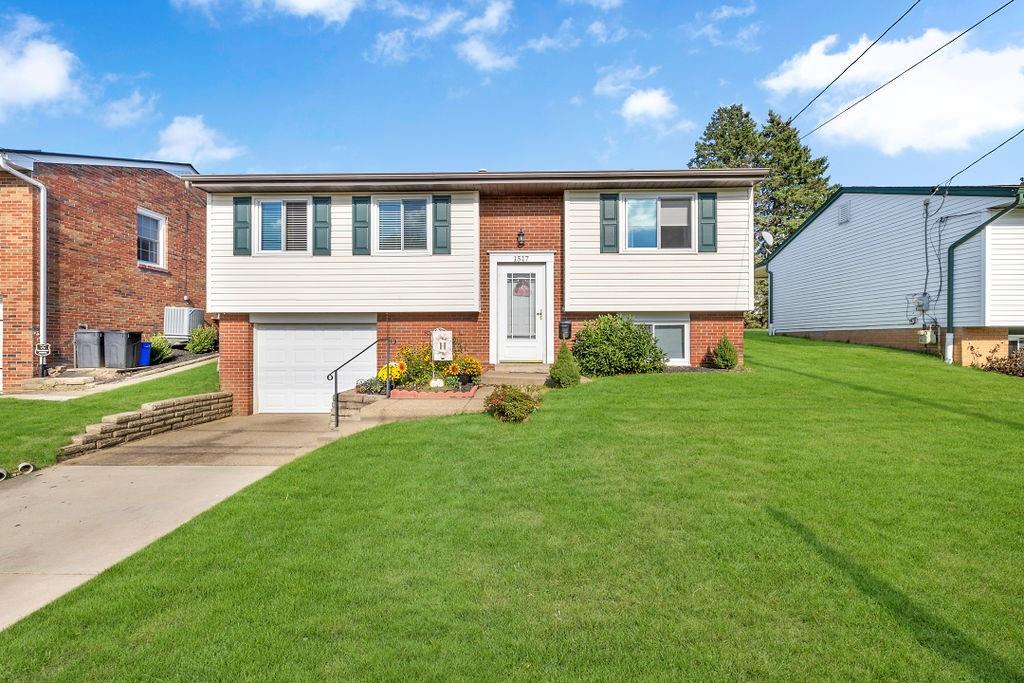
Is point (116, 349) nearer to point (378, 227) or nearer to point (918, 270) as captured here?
point (378, 227)

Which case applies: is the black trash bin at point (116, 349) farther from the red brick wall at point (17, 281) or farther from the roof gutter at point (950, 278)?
the roof gutter at point (950, 278)

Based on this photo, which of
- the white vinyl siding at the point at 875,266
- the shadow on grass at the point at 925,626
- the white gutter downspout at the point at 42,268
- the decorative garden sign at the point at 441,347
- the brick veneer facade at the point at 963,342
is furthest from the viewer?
the white vinyl siding at the point at 875,266

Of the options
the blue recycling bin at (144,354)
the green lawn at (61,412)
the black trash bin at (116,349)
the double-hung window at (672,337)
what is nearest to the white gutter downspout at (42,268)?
the black trash bin at (116,349)

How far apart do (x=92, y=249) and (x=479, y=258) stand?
1080 cm

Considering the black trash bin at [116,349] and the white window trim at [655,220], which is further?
the black trash bin at [116,349]

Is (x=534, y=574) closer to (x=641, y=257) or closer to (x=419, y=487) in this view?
(x=419, y=487)

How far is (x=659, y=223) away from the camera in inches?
453

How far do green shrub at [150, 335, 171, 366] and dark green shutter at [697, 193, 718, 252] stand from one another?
14689 millimetres

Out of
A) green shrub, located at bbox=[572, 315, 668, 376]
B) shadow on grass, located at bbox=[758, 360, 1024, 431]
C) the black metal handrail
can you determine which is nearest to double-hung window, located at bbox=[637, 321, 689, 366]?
green shrub, located at bbox=[572, 315, 668, 376]

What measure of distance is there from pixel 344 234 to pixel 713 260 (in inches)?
337

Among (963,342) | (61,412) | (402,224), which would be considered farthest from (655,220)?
(61,412)

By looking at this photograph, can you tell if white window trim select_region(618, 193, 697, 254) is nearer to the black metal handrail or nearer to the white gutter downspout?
the black metal handrail

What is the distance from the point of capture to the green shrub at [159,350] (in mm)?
13866

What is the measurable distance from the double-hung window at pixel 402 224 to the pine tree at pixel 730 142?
37.1 meters
